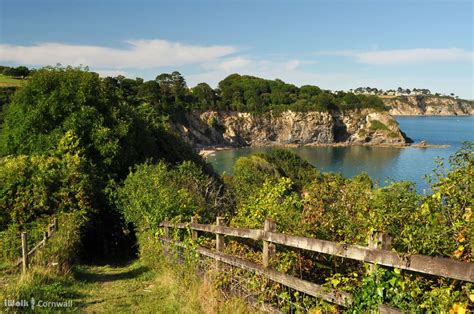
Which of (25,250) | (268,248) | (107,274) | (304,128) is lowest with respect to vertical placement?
(107,274)

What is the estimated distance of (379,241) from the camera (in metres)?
4.08

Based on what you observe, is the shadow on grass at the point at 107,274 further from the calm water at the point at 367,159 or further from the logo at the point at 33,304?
the calm water at the point at 367,159

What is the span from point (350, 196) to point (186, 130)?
117 metres

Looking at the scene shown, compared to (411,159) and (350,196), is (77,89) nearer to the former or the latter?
(350,196)

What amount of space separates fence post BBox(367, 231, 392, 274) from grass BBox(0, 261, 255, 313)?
2287 millimetres

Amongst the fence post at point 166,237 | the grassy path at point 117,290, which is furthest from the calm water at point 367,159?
the grassy path at point 117,290

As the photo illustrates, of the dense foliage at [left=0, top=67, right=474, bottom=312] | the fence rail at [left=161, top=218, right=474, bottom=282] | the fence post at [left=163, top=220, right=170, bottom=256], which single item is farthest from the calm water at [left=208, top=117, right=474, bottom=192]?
the fence rail at [left=161, top=218, right=474, bottom=282]

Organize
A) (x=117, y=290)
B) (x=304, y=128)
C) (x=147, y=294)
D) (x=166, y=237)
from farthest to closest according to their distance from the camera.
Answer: (x=304, y=128), (x=166, y=237), (x=117, y=290), (x=147, y=294)

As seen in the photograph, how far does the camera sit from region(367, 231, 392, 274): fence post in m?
4.05

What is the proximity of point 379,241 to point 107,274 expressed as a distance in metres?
8.07

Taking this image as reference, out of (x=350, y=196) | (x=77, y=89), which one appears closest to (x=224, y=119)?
(x=77, y=89)

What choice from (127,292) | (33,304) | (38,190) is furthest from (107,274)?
(38,190)

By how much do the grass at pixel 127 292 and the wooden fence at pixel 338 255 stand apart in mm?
607

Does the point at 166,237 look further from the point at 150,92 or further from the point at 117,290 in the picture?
the point at 150,92
